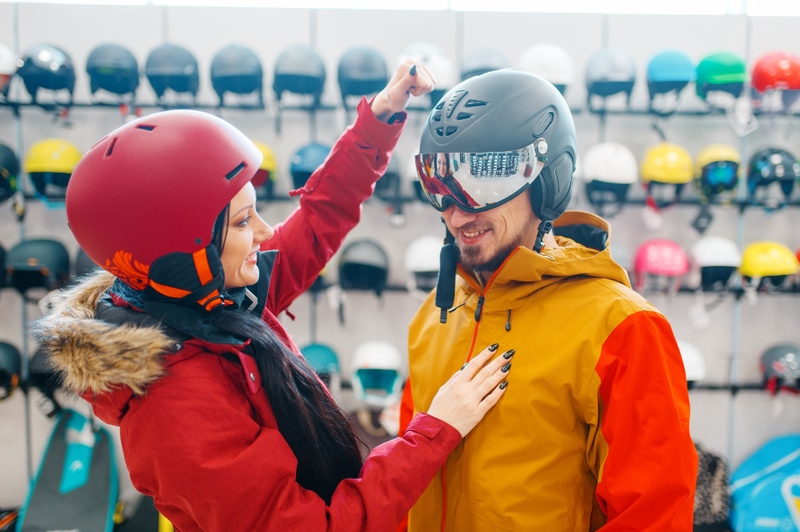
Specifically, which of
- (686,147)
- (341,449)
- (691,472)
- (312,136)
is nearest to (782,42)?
(686,147)

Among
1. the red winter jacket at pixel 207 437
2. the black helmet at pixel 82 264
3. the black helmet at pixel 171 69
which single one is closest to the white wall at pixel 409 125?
the black helmet at pixel 171 69

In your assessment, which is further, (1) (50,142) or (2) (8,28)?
(2) (8,28)

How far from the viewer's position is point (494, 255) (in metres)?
1.07

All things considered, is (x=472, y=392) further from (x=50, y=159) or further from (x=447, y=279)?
(x=50, y=159)

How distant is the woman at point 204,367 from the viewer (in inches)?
32.0

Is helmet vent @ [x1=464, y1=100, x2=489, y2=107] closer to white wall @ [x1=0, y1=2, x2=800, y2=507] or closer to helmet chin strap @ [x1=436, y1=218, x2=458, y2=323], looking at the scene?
helmet chin strap @ [x1=436, y1=218, x2=458, y2=323]

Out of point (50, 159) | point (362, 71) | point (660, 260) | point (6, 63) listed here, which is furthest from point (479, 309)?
point (6, 63)

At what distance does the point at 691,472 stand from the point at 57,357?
1.27m

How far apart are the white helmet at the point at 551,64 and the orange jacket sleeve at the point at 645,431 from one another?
8.41 ft

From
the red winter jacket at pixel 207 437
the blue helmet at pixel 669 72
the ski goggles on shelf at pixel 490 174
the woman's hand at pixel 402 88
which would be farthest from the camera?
the blue helmet at pixel 669 72

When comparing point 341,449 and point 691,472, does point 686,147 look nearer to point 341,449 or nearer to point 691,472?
point 691,472

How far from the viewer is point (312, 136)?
133 inches

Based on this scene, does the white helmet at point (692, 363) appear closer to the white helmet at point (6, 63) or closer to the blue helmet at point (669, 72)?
the blue helmet at point (669, 72)

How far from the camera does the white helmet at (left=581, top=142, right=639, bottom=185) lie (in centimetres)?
300
